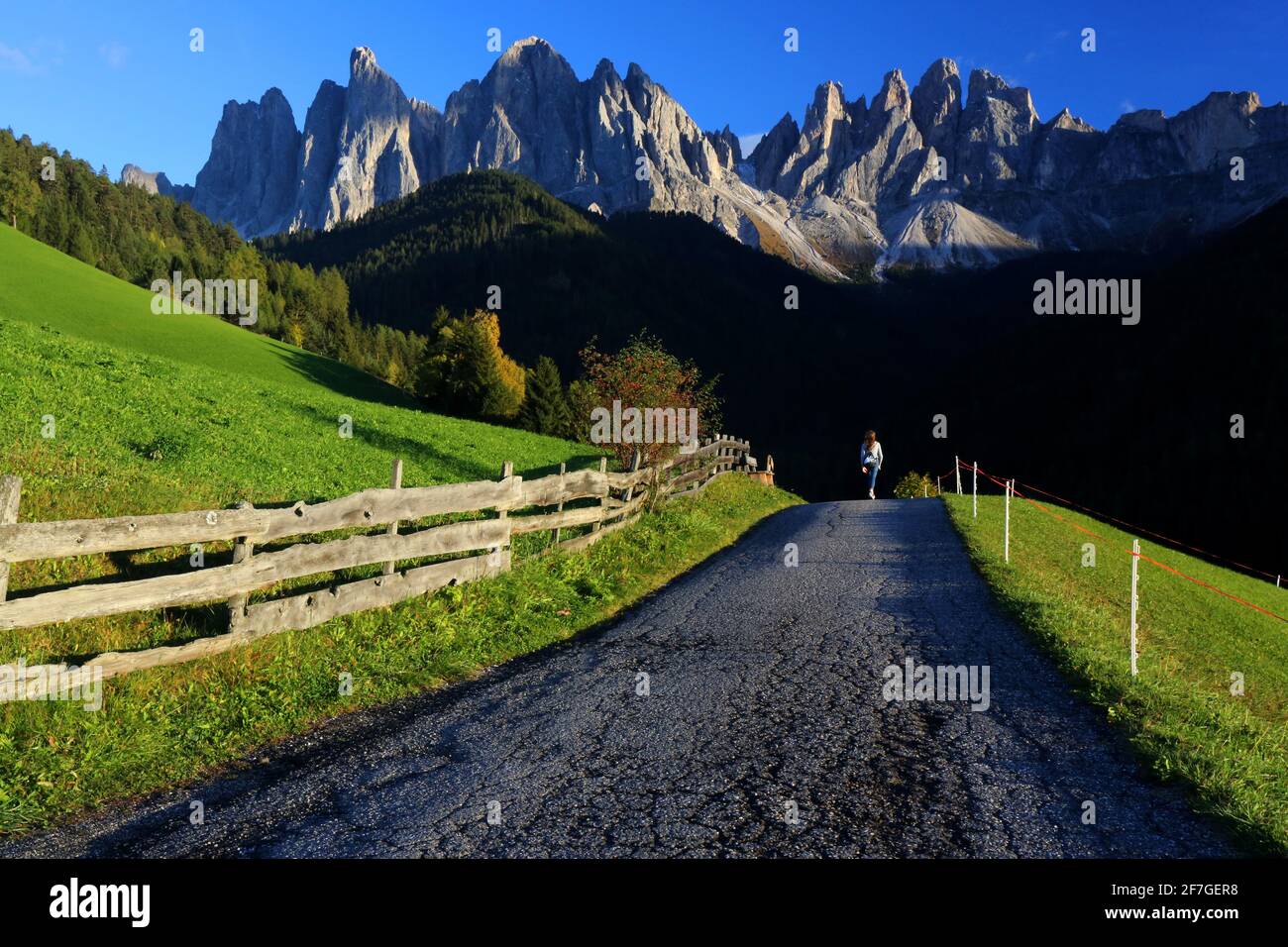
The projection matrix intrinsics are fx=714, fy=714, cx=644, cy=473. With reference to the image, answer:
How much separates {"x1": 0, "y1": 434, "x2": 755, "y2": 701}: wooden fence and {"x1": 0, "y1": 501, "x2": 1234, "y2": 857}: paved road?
1.61 m

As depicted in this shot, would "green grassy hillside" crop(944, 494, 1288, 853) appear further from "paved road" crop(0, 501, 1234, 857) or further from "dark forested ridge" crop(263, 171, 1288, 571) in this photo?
"dark forested ridge" crop(263, 171, 1288, 571)

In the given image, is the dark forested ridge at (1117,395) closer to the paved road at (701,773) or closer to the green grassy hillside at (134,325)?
the green grassy hillside at (134,325)

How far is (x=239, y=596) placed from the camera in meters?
7.33

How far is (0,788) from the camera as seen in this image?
493cm

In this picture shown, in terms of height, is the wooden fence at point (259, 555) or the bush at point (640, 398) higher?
the bush at point (640, 398)

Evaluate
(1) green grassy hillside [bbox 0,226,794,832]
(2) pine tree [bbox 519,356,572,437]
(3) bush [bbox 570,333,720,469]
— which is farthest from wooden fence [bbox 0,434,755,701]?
(2) pine tree [bbox 519,356,572,437]

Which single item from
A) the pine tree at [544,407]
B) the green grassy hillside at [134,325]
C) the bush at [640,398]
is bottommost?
the bush at [640,398]

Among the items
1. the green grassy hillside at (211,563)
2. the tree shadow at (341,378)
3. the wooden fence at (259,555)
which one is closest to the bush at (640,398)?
the green grassy hillside at (211,563)

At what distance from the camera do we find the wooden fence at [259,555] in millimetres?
5863

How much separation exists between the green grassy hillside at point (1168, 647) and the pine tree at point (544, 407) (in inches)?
1519

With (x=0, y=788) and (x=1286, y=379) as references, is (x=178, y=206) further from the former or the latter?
(x=1286, y=379)
